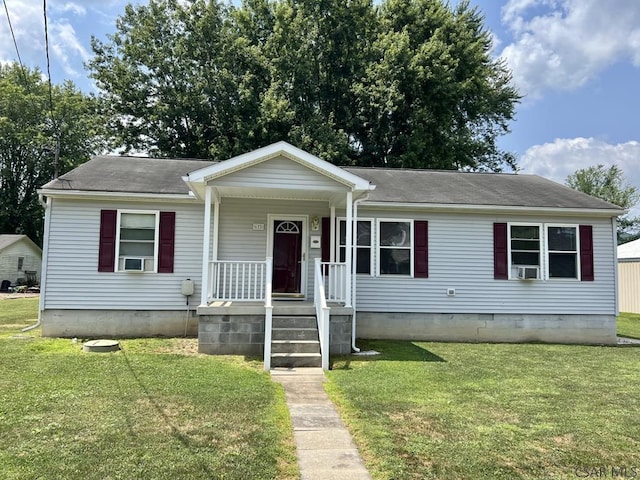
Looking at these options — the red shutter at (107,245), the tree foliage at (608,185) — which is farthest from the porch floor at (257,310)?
the tree foliage at (608,185)

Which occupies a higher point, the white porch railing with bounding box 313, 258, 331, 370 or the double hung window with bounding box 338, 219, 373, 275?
the double hung window with bounding box 338, 219, 373, 275

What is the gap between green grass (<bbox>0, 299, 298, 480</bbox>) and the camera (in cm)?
338

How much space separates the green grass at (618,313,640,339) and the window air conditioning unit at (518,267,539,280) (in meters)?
4.26

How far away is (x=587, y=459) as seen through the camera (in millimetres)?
3732

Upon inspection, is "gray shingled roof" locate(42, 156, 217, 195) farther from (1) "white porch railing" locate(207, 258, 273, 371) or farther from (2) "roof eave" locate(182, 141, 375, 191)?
(1) "white porch railing" locate(207, 258, 273, 371)

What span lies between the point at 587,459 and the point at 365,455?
1.94m

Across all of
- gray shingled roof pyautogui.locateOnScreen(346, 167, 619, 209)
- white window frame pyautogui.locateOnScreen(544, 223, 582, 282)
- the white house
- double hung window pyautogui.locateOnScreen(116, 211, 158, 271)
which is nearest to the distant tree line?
A: gray shingled roof pyautogui.locateOnScreen(346, 167, 619, 209)

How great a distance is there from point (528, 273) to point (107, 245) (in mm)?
9738

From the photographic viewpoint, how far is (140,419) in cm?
438

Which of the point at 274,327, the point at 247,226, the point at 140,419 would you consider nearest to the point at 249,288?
the point at 274,327

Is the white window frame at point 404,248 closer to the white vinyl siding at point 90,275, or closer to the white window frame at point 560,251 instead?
the white window frame at point 560,251

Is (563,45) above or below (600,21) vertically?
above

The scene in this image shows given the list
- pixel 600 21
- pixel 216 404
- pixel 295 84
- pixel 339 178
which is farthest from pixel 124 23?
pixel 216 404

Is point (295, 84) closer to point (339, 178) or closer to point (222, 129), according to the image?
point (222, 129)
